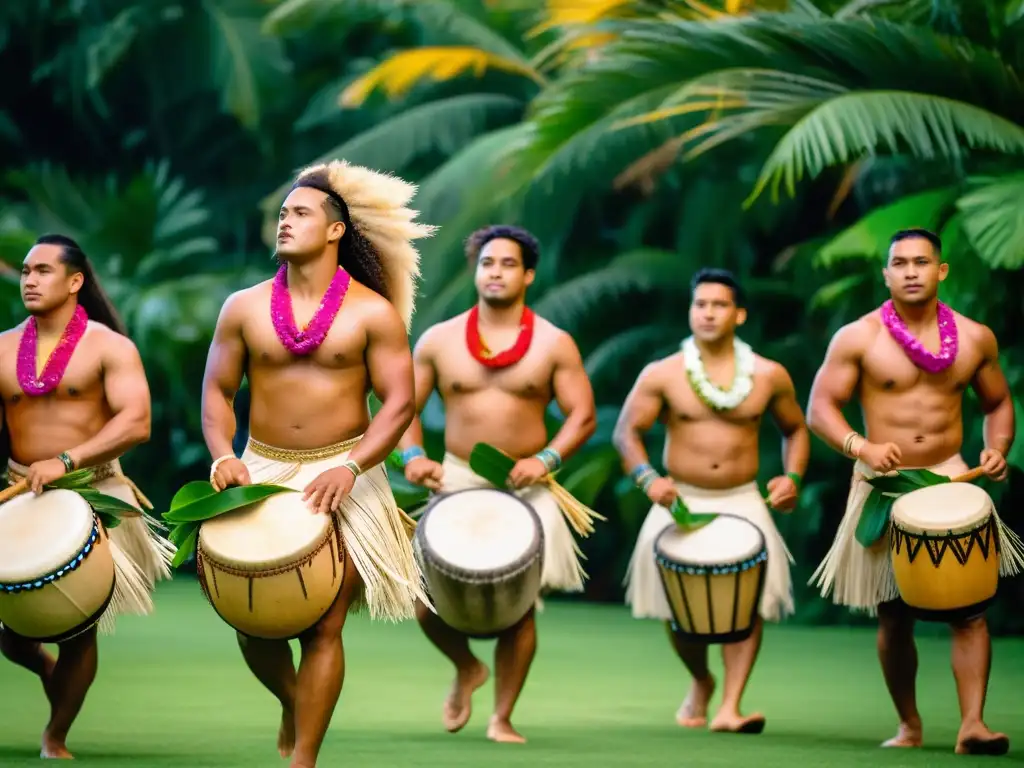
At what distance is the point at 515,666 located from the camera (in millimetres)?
6238

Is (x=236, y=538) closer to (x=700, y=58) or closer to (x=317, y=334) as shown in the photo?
(x=317, y=334)

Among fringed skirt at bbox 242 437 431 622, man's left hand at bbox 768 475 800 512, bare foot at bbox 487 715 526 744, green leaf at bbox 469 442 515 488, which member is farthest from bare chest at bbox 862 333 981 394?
fringed skirt at bbox 242 437 431 622

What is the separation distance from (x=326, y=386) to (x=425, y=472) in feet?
4.54

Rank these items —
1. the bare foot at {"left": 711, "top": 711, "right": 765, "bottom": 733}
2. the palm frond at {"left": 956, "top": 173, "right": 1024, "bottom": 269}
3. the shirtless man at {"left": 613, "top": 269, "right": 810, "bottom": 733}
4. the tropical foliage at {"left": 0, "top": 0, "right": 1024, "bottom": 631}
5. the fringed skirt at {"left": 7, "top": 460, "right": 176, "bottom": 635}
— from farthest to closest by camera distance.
Result: the tropical foliage at {"left": 0, "top": 0, "right": 1024, "bottom": 631}, the palm frond at {"left": 956, "top": 173, "right": 1024, "bottom": 269}, the shirtless man at {"left": 613, "top": 269, "right": 810, "bottom": 733}, the bare foot at {"left": 711, "top": 711, "right": 765, "bottom": 733}, the fringed skirt at {"left": 7, "top": 460, "right": 176, "bottom": 635}

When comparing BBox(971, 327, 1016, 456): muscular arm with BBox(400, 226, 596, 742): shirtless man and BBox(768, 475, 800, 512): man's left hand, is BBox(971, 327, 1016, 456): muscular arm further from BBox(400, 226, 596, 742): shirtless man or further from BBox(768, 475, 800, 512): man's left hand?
BBox(400, 226, 596, 742): shirtless man

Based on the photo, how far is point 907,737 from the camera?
19.8 feet

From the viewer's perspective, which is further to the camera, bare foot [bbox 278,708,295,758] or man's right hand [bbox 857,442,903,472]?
man's right hand [bbox 857,442,903,472]

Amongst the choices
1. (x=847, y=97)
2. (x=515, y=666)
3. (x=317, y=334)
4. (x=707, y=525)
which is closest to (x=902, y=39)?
(x=847, y=97)

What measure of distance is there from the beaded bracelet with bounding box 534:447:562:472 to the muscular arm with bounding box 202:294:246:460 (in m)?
1.51

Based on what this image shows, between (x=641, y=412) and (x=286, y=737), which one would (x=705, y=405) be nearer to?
(x=641, y=412)

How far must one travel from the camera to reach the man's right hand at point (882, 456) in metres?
5.93

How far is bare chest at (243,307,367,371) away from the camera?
4.94 meters

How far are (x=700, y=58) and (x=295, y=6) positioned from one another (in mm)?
5901

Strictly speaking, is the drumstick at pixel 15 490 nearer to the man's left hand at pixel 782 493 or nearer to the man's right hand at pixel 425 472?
the man's right hand at pixel 425 472
